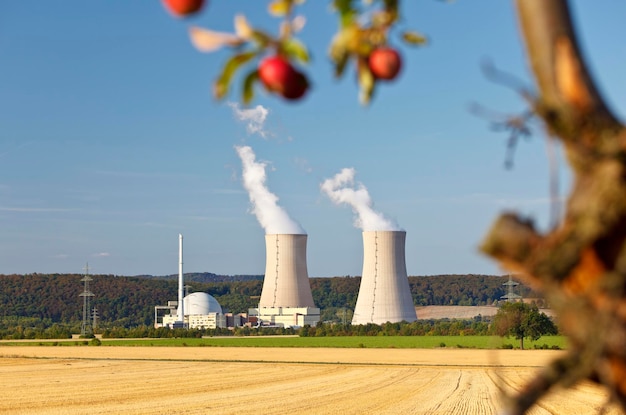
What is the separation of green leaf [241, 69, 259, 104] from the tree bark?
437mm

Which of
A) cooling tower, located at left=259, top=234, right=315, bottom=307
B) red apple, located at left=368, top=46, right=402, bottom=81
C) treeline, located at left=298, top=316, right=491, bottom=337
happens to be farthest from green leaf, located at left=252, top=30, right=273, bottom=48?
treeline, located at left=298, top=316, right=491, bottom=337

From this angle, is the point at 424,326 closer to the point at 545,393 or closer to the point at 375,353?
the point at 375,353

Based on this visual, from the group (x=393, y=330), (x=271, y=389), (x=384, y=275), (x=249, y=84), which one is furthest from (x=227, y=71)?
(x=393, y=330)

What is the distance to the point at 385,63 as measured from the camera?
1.57m

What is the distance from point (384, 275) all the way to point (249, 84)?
212 ft

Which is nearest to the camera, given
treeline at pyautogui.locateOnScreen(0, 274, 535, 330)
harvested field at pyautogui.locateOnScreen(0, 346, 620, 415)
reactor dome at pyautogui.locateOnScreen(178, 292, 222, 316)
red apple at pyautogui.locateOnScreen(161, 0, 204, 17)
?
red apple at pyautogui.locateOnScreen(161, 0, 204, 17)

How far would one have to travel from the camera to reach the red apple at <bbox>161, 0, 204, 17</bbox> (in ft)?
4.55

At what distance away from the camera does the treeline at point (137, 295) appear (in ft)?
463

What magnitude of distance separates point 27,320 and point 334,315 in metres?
44.8

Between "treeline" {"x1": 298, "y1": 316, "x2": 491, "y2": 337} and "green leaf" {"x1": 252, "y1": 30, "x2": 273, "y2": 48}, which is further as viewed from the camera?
"treeline" {"x1": 298, "y1": 316, "x2": 491, "y2": 337}

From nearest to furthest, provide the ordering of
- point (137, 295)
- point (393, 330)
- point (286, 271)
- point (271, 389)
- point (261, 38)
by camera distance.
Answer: point (261, 38), point (271, 389), point (286, 271), point (393, 330), point (137, 295)

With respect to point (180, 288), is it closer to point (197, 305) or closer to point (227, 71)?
point (197, 305)

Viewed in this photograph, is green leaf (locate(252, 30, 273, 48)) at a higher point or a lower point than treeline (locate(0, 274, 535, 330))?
lower

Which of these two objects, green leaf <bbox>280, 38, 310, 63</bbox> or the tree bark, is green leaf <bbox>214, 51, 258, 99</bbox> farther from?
the tree bark
